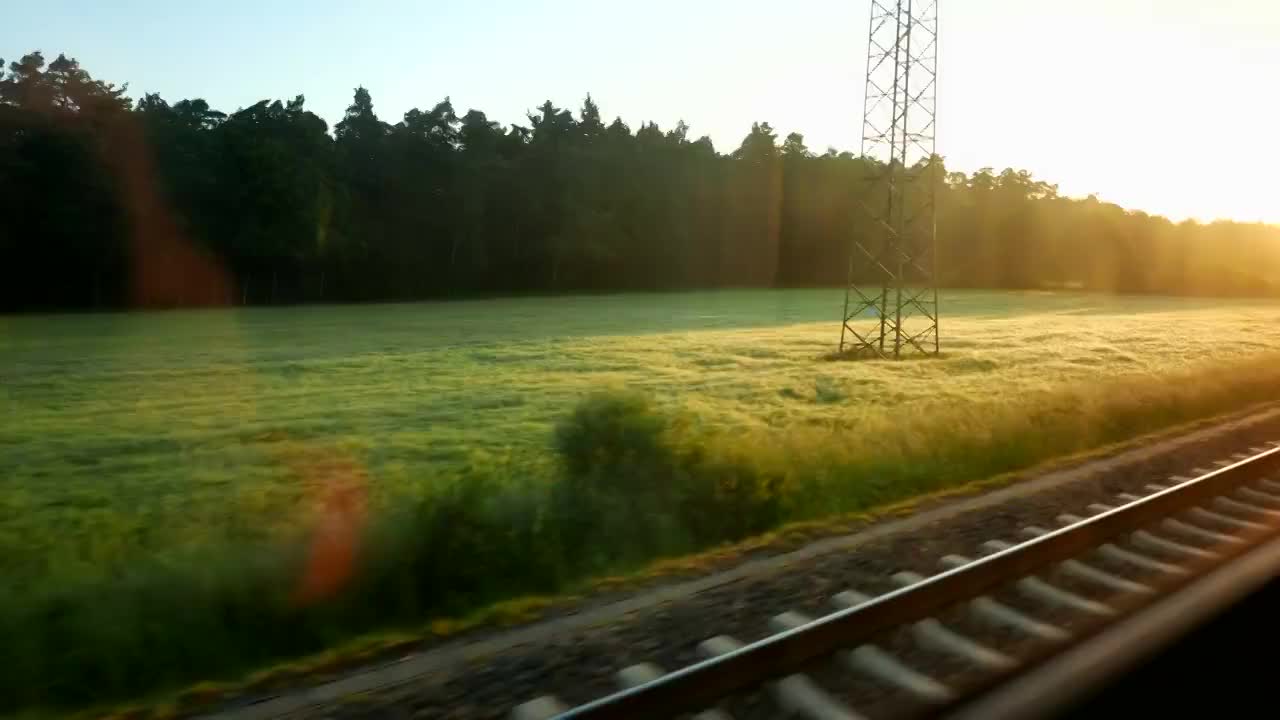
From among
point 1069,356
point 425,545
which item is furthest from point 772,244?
point 425,545

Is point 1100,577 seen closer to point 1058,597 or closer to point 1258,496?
point 1058,597

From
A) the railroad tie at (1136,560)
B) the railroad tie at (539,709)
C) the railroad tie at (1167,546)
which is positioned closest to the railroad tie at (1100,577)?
the railroad tie at (1136,560)

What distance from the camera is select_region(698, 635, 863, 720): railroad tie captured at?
5727 mm

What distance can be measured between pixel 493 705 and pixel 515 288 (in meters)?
90.7

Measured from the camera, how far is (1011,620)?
7.21 meters

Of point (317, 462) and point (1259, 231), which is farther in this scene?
point (1259, 231)

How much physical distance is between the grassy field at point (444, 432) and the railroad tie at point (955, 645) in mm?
2836

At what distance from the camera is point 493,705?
19.7 ft

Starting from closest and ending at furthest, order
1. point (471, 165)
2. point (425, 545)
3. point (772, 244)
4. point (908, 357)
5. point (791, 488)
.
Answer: point (425, 545), point (791, 488), point (908, 357), point (471, 165), point (772, 244)

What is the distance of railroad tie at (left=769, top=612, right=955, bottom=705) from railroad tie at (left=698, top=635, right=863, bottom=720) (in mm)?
384

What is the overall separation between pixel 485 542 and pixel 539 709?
119 inches

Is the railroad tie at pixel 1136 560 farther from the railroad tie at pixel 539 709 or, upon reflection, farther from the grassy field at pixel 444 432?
the railroad tie at pixel 539 709

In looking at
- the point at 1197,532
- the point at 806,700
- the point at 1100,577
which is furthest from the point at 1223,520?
the point at 806,700

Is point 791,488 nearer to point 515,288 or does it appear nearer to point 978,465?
point 978,465
